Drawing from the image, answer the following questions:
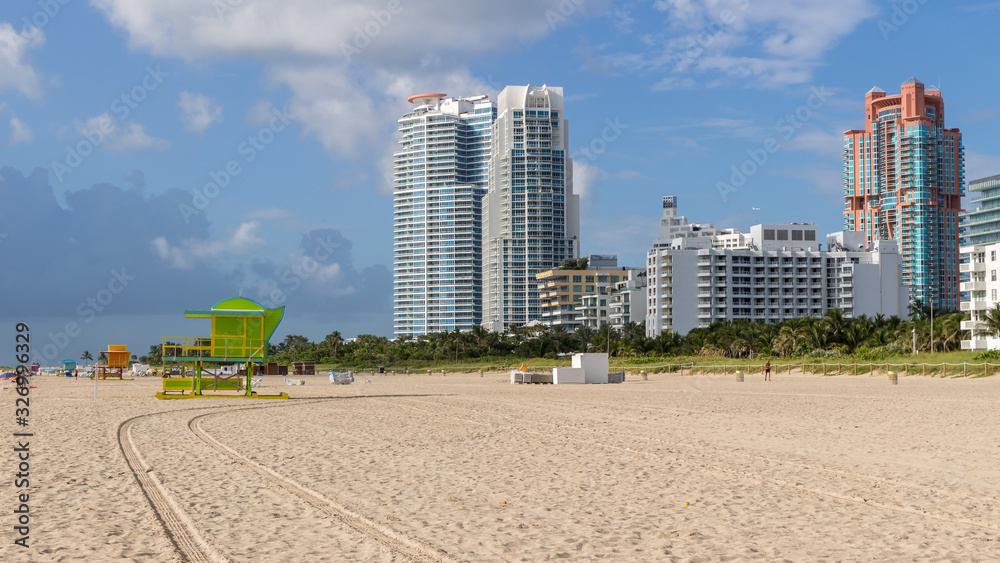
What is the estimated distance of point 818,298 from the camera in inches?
4926

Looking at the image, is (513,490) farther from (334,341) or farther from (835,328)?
(334,341)

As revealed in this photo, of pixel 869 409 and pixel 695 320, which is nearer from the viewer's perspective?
pixel 869 409

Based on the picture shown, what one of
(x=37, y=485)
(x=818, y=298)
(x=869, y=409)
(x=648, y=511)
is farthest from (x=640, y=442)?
(x=818, y=298)

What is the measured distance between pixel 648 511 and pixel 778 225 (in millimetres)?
125775

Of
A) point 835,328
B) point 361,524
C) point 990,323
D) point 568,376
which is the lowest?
point 568,376

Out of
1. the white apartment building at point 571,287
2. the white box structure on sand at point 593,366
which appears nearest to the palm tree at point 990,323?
the white box structure on sand at point 593,366

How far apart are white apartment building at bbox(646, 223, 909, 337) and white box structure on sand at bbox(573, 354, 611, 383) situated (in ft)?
222

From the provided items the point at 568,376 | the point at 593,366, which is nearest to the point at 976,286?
the point at 593,366

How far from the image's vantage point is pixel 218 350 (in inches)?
1292

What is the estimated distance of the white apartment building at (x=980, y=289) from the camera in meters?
76.9

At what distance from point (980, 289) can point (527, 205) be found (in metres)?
109

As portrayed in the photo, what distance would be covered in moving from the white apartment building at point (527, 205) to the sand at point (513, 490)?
158708 mm

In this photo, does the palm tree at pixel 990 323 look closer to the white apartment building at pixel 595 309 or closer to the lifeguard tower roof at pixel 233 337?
the lifeguard tower roof at pixel 233 337

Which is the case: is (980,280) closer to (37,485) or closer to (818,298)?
(818,298)
